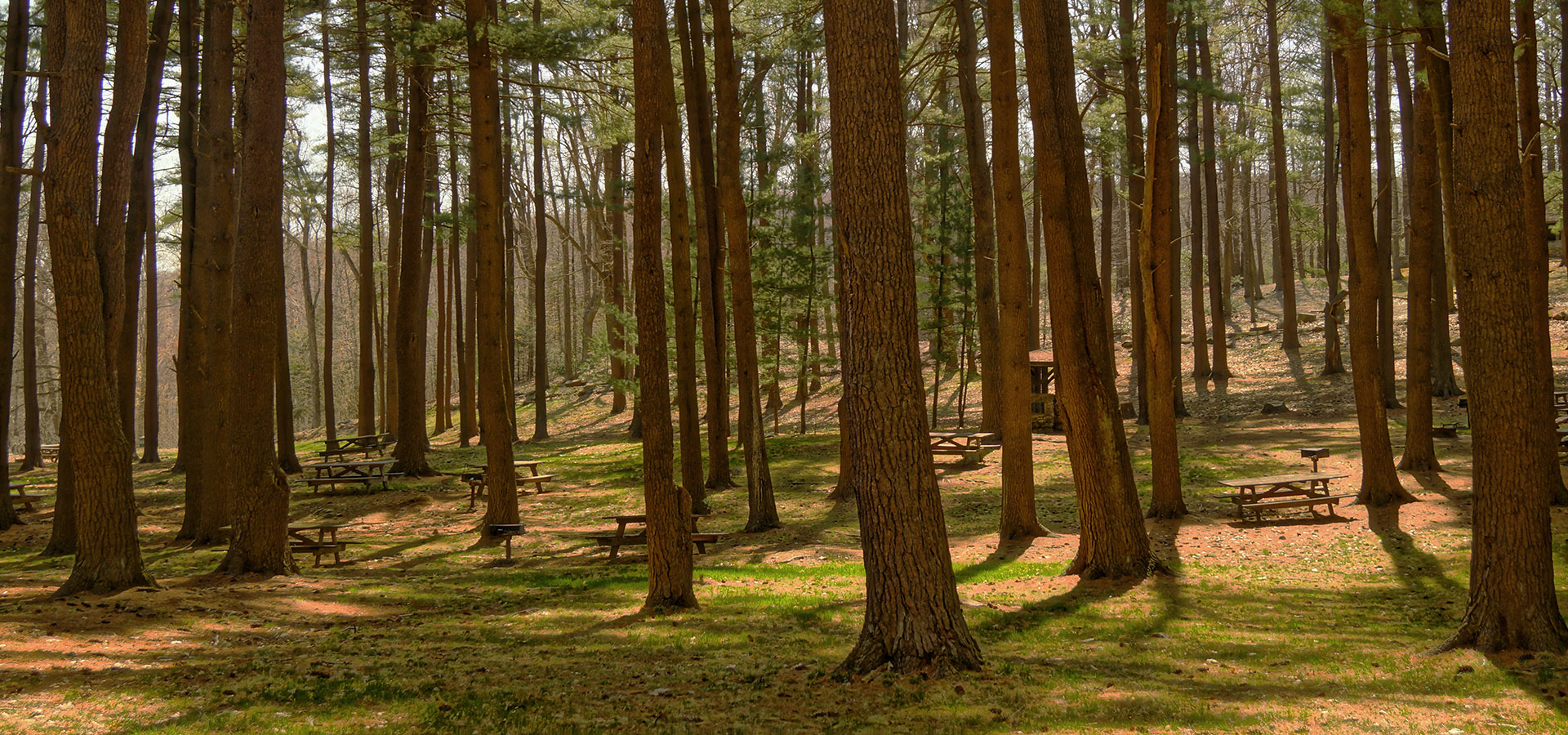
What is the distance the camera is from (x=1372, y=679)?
18.1ft

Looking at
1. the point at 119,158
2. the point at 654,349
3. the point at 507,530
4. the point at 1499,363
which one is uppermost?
the point at 119,158

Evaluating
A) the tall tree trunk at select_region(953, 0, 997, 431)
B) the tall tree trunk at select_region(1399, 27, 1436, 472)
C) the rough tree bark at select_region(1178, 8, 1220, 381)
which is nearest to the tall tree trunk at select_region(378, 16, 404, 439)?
the tall tree trunk at select_region(953, 0, 997, 431)

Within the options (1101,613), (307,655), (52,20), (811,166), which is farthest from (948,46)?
(307,655)

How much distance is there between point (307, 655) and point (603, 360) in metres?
36.4

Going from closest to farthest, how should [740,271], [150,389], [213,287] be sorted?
[213,287]
[740,271]
[150,389]

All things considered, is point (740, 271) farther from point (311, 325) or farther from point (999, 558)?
point (311, 325)

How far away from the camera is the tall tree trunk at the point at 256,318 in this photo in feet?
30.2

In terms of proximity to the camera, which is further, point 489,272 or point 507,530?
point 489,272

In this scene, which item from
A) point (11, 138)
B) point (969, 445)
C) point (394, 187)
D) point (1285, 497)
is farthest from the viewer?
point (394, 187)

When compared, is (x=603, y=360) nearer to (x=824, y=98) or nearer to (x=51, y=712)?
(x=824, y=98)

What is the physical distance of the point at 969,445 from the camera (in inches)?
698

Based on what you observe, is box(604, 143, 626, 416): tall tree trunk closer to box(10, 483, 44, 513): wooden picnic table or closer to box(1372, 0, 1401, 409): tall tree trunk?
box(10, 483, 44, 513): wooden picnic table

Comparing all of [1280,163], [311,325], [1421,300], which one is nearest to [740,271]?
[1421,300]

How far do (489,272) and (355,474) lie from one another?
23.6 ft
